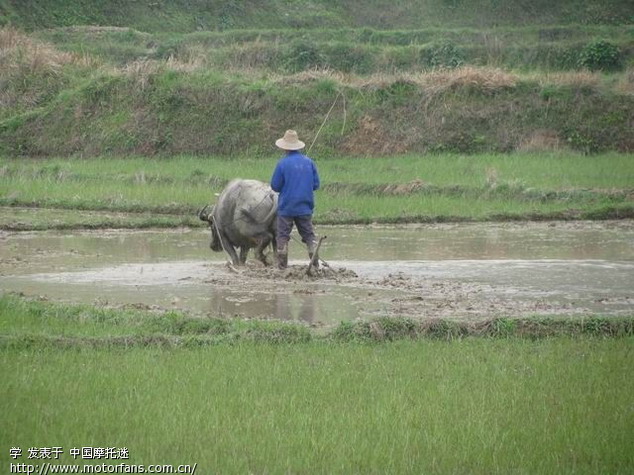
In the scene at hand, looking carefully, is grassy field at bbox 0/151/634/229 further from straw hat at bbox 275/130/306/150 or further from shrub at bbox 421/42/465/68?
shrub at bbox 421/42/465/68

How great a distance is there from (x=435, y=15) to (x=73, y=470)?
37.6 m

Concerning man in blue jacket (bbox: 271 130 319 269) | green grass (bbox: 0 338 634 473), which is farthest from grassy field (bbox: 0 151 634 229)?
green grass (bbox: 0 338 634 473)

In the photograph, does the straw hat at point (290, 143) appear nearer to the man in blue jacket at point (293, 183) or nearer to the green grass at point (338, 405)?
the man in blue jacket at point (293, 183)

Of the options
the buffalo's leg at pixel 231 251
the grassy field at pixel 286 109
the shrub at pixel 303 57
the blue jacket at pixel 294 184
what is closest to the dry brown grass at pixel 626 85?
the grassy field at pixel 286 109

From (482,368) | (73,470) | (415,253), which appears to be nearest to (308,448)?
(73,470)

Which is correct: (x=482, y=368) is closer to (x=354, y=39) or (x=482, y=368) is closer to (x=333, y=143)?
(x=333, y=143)

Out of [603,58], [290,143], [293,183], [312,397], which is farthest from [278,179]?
[603,58]

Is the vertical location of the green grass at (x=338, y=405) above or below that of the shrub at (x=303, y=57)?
below

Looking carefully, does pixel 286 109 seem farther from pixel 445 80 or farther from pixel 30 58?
pixel 30 58

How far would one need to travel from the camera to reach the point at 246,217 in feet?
39.0

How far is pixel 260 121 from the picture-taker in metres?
24.2

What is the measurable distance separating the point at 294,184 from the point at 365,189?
7899 mm

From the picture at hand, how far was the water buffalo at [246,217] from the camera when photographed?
39.0 ft

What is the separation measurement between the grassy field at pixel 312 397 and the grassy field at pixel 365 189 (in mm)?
8061
